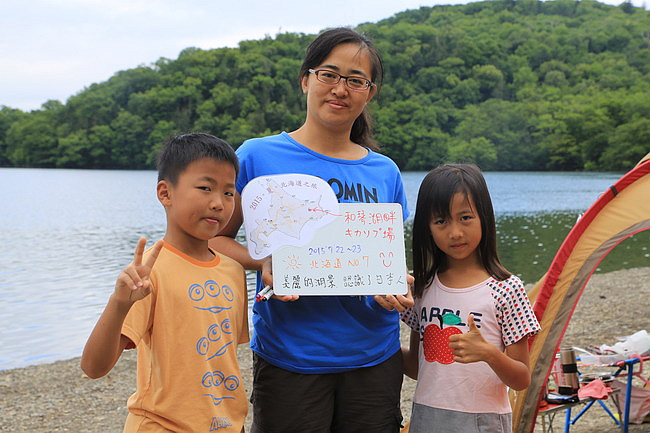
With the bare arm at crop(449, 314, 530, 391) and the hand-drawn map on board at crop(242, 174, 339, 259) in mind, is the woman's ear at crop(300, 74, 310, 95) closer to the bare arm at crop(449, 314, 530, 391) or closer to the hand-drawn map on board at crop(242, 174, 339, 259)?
the hand-drawn map on board at crop(242, 174, 339, 259)

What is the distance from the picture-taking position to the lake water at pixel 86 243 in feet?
33.6

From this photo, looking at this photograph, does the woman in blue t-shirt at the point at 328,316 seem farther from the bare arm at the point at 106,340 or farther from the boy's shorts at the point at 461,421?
the bare arm at the point at 106,340

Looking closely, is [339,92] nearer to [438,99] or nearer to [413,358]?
[413,358]

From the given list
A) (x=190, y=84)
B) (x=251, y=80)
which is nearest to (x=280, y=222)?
(x=251, y=80)

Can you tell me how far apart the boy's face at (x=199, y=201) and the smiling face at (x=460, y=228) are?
0.86 metres

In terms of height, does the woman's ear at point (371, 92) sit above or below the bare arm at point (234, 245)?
above

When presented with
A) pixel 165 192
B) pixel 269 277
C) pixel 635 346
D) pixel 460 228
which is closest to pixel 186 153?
pixel 165 192

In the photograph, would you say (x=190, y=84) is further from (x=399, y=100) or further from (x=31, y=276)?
(x=31, y=276)

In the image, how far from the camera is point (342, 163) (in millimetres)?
2311

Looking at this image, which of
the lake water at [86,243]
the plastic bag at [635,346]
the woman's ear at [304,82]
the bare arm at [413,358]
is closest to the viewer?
the woman's ear at [304,82]

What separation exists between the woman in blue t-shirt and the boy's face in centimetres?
17

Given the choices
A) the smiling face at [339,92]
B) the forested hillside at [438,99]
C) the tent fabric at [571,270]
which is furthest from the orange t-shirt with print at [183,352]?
the forested hillside at [438,99]

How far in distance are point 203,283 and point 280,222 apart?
1.14 feet

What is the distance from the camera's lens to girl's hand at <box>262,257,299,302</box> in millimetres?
2061
